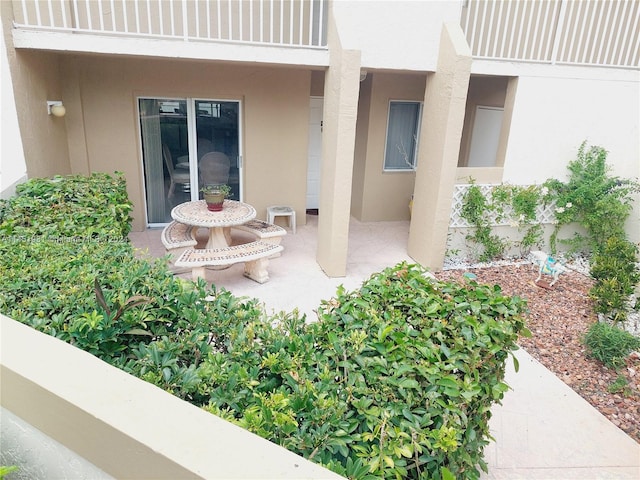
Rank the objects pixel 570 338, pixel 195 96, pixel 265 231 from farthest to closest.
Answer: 1. pixel 195 96
2. pixel 265 231
3. pixel 570 338

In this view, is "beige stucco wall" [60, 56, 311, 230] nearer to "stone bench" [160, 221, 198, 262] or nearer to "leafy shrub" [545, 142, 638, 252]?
"stone bench" [160, 221, 198, 262]

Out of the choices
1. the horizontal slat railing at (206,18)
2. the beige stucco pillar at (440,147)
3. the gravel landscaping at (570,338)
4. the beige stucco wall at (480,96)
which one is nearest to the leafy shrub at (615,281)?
the gravel landscaping at (570,338)

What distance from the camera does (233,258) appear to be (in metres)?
5.80

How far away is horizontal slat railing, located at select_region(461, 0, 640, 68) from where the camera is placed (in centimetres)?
702

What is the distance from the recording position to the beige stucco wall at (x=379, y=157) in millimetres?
8594

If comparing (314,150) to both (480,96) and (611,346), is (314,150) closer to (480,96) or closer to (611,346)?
(480,96)

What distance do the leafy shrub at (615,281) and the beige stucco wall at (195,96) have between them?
5.22 m

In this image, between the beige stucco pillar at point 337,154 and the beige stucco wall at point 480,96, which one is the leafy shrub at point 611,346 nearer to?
the beige stucco pillar at point 337,154

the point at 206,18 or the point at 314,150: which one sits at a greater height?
the point at 206,18

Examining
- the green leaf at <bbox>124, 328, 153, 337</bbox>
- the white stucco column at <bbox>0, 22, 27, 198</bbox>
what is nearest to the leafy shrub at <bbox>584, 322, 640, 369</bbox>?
the green leaf at <bbox>124, 328, 153, 337</bbox>

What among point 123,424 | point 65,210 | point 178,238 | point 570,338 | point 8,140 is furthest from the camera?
point 178,238

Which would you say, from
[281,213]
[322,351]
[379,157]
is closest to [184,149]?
[281,213]

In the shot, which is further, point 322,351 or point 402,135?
point 402,135

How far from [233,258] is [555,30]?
648cm
